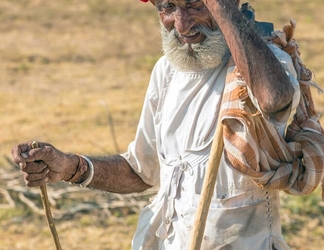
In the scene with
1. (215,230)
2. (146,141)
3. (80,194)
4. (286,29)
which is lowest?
(80,194)

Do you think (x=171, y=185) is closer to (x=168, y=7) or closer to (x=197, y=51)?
(x=197, y=51)

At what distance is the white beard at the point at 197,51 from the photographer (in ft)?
10.0

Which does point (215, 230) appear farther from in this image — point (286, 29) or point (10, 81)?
point (10, 81)

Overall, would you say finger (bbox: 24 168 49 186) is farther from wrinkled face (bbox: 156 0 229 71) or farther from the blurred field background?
the blurred field background

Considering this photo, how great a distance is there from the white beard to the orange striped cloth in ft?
0.31

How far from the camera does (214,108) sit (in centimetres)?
311

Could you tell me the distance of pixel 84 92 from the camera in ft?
39.3

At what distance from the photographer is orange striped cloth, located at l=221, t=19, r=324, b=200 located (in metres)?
2.83

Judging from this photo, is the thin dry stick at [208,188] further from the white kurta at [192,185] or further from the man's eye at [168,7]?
the man's eye at [168,7]

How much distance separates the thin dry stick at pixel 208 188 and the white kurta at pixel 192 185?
0.27m

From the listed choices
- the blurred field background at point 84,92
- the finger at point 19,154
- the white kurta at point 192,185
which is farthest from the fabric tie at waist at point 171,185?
the blurred field background at point 84,92

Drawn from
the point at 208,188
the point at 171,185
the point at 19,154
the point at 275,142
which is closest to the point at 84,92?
the point at 171,185

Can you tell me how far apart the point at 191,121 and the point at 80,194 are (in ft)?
15.4

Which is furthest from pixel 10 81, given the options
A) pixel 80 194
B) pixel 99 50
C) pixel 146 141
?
pixel 146 141
